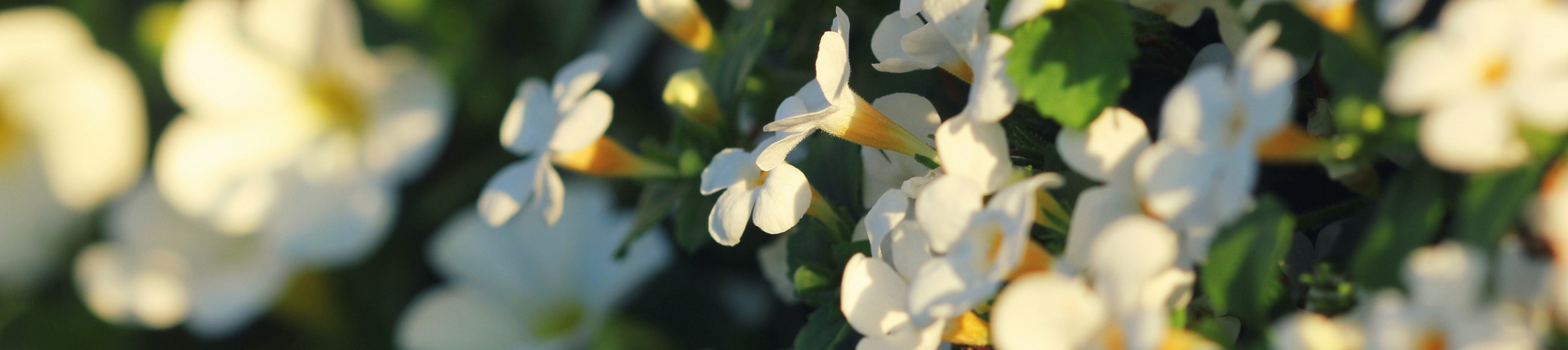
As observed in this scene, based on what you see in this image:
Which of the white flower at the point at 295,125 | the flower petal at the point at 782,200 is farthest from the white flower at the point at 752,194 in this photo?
the white flower at the point at 295,125

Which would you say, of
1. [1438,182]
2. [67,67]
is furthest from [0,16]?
[1438,182]

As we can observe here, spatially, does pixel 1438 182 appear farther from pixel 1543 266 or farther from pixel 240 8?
pixel 240 8

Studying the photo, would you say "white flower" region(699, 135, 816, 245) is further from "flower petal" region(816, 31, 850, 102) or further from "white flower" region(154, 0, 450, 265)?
"white flower" region(154, 0, 450, 265)

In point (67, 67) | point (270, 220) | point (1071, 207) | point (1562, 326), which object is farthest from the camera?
point (67, 67)

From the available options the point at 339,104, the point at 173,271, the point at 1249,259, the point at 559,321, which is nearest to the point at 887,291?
the point at 1249,259

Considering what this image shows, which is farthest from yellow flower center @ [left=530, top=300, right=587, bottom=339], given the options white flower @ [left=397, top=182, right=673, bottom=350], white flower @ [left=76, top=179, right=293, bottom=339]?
white flower @ [left=76, top=179, right=293, bottom=339]
